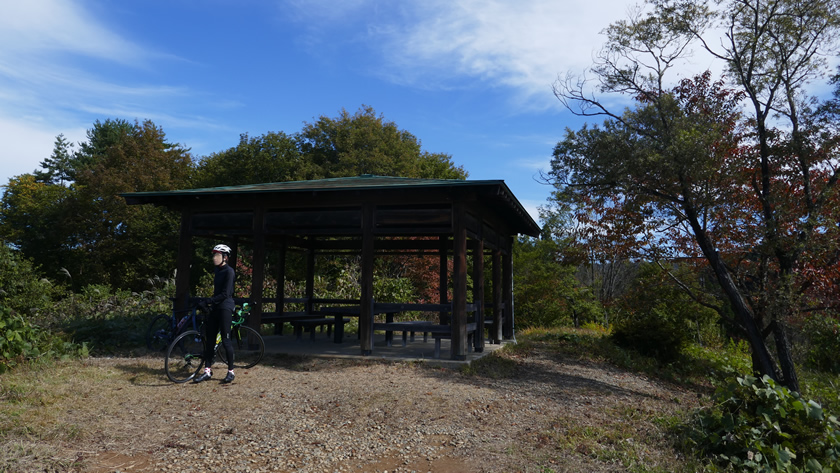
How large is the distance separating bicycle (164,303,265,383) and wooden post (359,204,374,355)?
157 cm

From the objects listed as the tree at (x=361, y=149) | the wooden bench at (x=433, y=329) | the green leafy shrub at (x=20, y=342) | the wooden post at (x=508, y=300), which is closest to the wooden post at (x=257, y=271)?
the wooden bench at (x=433, y=329)

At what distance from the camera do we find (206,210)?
952cm

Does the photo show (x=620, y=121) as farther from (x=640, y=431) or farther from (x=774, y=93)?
(x=640, y=431)

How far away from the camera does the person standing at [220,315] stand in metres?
6.57

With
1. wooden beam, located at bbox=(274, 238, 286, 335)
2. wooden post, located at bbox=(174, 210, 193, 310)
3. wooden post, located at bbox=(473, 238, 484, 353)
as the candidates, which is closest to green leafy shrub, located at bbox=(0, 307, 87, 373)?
wooden post, located at bbox=(174, 210, 193, 310)

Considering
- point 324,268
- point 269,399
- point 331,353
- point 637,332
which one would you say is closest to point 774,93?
point 637,332

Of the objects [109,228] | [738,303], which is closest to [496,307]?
[738,303]

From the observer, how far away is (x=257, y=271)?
29.5ft

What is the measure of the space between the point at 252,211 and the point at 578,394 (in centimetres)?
600

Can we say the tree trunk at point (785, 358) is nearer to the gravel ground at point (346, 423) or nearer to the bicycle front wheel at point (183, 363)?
the gravel ground at point (346, 423)

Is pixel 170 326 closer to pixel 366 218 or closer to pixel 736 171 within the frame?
pixel 366 218

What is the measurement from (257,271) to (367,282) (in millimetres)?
1928

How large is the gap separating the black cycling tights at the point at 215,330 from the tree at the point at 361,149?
1834 centimetres

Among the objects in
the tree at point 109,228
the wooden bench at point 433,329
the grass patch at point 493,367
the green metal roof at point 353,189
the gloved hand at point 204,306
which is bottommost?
the grass patch at point 493,367
